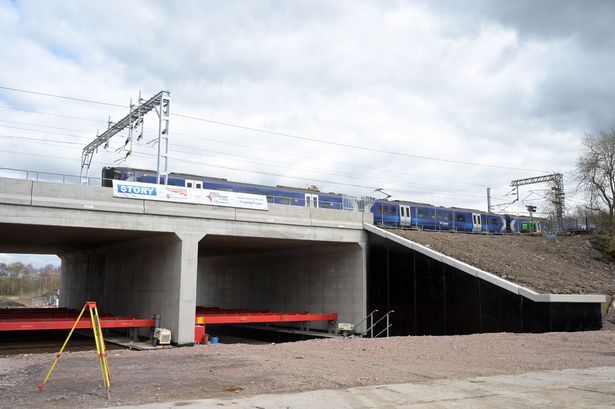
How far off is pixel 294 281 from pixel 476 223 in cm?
2277

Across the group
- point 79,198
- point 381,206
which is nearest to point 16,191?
point 79,198

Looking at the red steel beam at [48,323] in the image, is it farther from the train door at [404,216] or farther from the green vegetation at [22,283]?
the green vegetation at [22,283]

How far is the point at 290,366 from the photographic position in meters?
13.3

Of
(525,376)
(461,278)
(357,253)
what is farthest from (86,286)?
(525,376)

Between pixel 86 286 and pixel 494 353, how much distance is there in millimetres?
33400

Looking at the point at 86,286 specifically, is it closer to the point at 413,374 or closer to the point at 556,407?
the point at 413,374

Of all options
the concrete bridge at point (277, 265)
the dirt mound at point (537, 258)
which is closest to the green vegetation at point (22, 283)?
the concrete bridge at point (277, 265)

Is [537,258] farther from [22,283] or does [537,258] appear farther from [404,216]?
[22,283]

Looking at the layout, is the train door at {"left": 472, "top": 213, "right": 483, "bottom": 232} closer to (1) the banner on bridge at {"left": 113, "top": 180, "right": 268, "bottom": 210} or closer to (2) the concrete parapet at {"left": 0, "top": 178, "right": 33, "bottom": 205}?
(1) the banner on bridge at {"left": 113, "top": 180, "right": 268, "bottom": 210}

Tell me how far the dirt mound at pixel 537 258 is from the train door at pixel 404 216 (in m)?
9.20

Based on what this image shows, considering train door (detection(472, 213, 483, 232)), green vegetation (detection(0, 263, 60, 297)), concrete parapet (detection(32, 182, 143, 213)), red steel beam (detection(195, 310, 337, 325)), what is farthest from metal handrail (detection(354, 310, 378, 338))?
green vegetation (detection(0, 263, 60, 297))

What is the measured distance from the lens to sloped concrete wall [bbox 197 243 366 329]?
31094 mm

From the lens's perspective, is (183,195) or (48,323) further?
(183,195)

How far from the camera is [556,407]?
8180 mm
